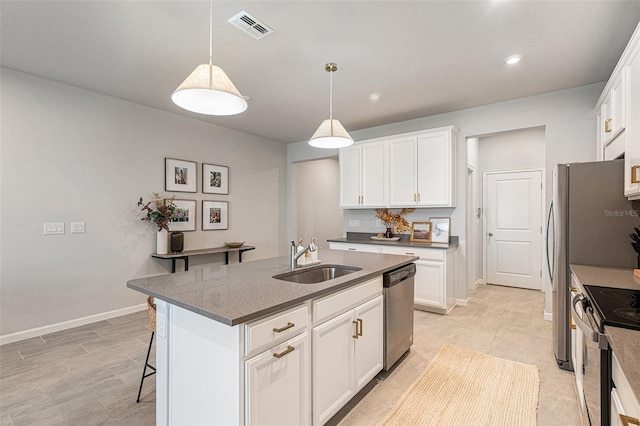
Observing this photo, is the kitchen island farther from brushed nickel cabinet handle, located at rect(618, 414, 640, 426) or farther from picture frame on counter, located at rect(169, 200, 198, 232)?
picture frame on counter, located at rect(169, 200, 198, 232)

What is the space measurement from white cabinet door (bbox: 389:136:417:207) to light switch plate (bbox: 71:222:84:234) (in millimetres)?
3964

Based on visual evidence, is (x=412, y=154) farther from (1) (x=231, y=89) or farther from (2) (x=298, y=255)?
(1) (x=231, y=89)

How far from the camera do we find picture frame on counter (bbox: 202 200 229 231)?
4.81 m

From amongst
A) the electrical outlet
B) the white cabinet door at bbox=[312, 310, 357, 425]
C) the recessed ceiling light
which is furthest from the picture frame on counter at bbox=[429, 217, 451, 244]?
the electrical outlet

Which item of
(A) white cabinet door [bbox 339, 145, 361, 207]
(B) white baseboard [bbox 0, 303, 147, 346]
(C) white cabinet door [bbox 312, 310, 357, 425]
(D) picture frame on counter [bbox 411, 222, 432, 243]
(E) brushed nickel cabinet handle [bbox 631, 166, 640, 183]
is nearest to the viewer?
(C) white cabinet door [bbox 312, 310, 357, 425]

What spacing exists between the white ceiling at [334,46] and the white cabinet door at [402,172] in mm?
724

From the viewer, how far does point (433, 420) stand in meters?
1.95

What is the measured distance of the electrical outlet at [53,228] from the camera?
335 cm

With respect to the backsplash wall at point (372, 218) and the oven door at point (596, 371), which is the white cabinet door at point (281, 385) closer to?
the oven door at point (596, 371)

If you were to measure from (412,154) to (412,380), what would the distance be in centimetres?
295

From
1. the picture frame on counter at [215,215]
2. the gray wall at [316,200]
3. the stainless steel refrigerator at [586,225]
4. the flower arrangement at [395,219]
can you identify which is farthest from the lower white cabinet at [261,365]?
the gray wall at [316,200]

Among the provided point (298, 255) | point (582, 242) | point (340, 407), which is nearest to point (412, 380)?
point (340, 407)

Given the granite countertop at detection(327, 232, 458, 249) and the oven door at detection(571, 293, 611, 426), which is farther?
the granite countertop at detection(327, 232, 458, 249)

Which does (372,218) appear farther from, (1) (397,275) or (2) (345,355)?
(2) (345,355)
